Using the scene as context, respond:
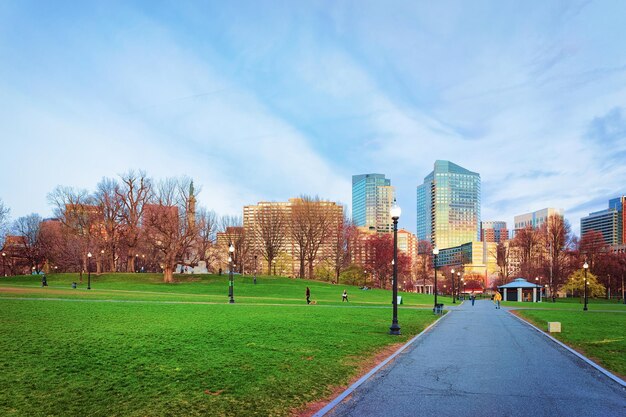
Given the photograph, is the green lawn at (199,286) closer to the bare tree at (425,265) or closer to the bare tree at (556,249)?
the bare tree at (556,249)

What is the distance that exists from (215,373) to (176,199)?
197 feet

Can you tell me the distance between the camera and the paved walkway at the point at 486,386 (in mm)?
7098

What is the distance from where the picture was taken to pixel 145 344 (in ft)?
39.1

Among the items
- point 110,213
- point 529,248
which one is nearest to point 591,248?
point 529,248

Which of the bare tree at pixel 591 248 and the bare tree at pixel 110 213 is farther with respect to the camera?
the bare tree at pixel 591 248

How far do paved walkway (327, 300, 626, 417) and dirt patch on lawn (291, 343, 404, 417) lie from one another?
1.05 feet

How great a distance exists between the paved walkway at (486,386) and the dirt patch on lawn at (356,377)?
0.32m

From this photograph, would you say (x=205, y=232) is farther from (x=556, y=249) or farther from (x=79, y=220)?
(x=556, y=249)

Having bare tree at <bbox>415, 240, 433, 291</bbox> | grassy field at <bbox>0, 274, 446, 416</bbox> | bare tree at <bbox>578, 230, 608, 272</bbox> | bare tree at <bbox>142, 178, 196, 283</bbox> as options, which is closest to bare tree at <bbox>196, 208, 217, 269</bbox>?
bare tree at <bbox>142, 178, 196, 283</bbox>

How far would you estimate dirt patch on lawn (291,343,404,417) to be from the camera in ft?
23.0

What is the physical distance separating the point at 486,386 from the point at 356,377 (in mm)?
2638

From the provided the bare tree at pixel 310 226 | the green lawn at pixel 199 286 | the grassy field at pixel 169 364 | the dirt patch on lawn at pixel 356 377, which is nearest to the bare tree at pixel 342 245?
the bare tree at pixel 310 226

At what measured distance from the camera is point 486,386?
28.7 feet

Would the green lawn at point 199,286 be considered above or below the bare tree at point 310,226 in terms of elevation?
below
